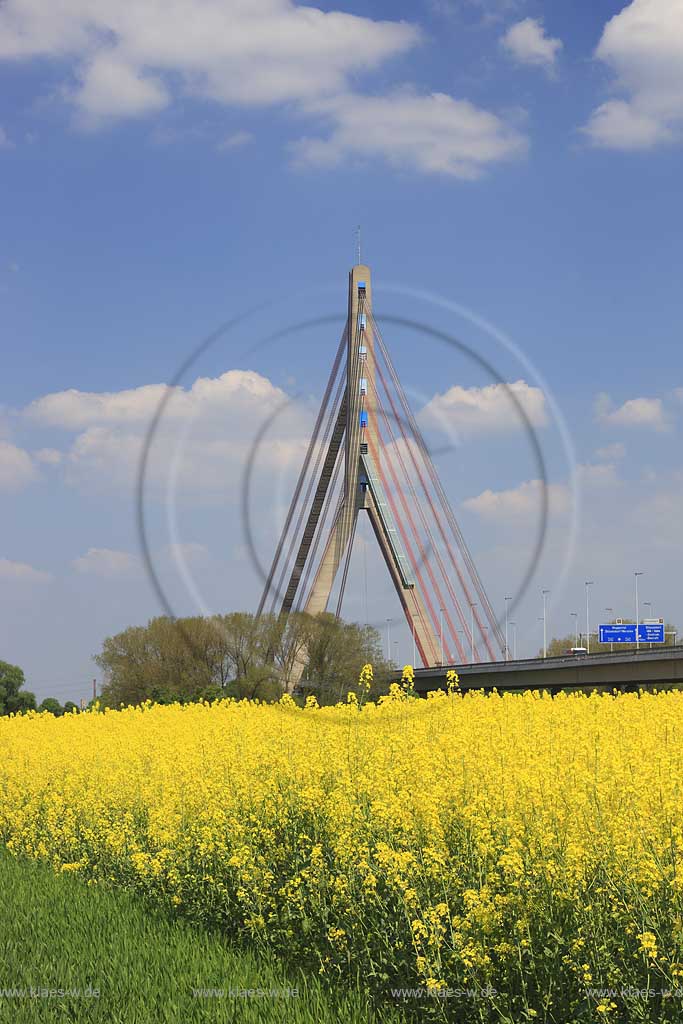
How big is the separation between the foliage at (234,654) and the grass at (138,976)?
41.6 metres

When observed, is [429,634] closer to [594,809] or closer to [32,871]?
[32,871]

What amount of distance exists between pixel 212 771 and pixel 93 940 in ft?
9.14

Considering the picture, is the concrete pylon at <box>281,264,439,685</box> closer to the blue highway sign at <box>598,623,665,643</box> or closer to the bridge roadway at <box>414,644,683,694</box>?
the bridge roadway at <box>414,644,683,694</box>

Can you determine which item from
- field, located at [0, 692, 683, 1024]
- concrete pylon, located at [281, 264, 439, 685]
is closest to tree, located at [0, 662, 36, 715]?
concrete pylon, located at [281, 264, 439, 685]

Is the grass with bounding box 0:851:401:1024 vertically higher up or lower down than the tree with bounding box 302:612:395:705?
lower down

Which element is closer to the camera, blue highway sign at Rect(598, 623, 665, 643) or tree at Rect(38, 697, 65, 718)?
tree at Rect(38, 697, 65, 718)

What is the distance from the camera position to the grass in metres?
6.72

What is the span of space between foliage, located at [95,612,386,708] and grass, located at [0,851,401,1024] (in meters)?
41.6

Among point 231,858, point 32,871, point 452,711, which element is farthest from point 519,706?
point 32,871

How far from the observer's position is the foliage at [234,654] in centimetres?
5275

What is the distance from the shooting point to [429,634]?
5494 cm

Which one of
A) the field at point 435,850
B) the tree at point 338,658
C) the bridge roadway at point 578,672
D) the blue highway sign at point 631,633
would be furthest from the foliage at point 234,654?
the field at point 435,850

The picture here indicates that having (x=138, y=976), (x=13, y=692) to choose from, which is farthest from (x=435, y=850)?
(x=13, y=692)

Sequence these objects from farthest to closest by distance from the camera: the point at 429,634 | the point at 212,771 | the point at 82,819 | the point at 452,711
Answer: the point at 429,634 < the point at 82,819 < the point at 212,771 < the point at 452,711
